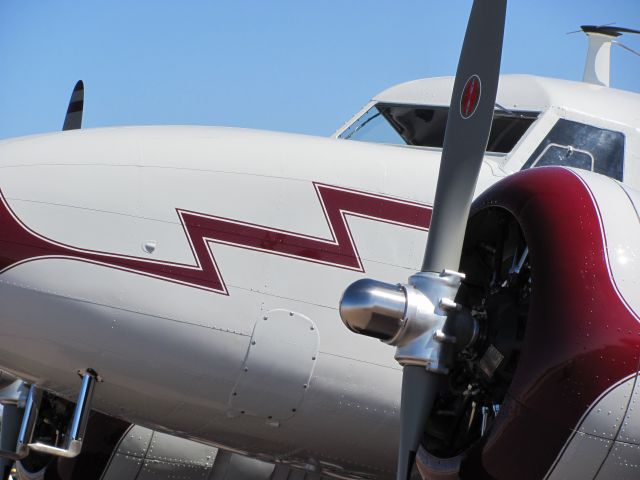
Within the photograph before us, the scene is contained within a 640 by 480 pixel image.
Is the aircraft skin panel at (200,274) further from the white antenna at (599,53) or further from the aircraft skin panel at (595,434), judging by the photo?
the white antenna at (599,53)

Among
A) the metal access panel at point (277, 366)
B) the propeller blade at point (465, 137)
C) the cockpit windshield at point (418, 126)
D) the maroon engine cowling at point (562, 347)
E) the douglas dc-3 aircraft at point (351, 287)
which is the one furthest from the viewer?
the cockpit windshield at point (418, 126)

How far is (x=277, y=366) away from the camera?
736 cm

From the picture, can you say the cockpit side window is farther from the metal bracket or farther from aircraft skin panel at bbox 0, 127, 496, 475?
the metal bracket

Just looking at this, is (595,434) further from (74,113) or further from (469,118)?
(74,113)

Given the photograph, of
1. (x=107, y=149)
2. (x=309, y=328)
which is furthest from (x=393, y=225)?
(x=107, y=149)

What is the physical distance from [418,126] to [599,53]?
3.23 m

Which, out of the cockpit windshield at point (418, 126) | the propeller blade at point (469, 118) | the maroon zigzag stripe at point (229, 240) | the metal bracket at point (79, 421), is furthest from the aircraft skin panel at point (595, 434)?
the cockpit windshield at point (418, 126)

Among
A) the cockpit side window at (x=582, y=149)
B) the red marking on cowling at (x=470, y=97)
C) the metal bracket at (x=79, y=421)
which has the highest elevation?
the red marking on cowling at (x=470, y=97)

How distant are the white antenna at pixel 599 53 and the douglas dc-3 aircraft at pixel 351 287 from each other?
2.25 meters

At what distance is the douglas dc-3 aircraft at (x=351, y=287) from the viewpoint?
18.1ft

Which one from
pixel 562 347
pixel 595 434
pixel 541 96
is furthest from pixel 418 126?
pixel 595 434

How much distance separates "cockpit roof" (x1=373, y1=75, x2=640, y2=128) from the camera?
8.80 meters

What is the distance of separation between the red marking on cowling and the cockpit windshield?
7.02 feet

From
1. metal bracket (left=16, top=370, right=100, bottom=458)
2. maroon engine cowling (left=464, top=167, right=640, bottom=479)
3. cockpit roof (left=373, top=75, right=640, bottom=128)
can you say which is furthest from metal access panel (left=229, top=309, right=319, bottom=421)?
cockpit roof (left=373, top=75, right=640, bottom=128)
